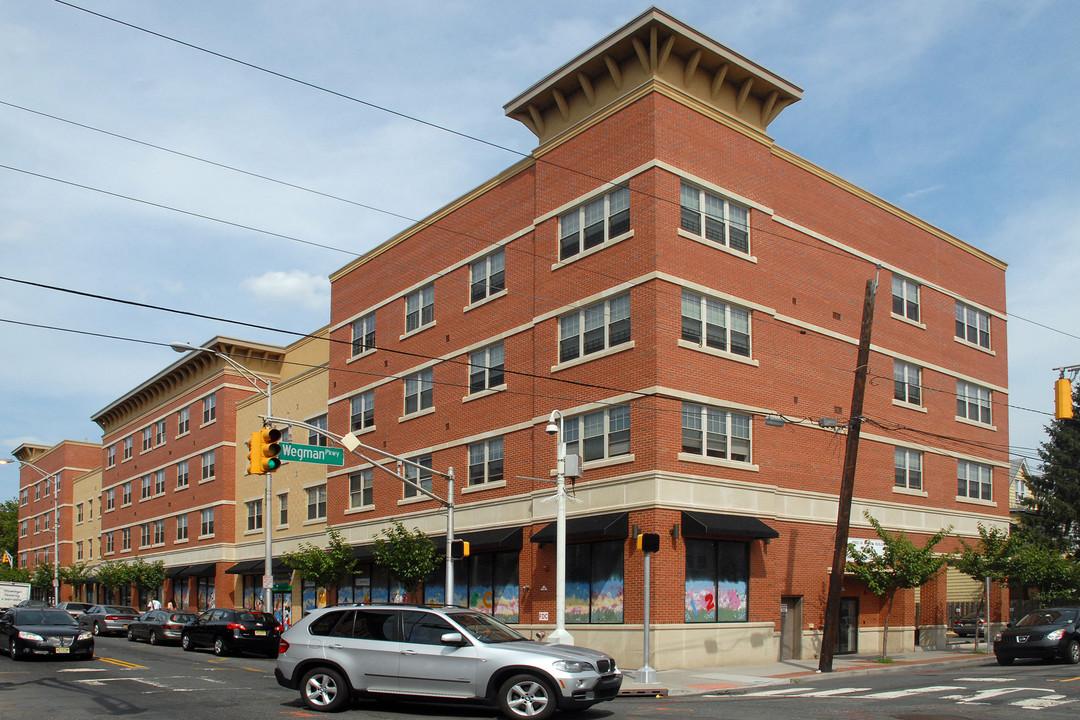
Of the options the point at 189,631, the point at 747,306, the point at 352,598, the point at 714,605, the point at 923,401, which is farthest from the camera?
the point at 352,598

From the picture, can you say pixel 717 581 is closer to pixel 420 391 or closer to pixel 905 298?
pixel 420 391

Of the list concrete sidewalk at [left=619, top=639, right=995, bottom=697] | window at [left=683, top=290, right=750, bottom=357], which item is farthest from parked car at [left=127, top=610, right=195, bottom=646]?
window at [left=683, top=290, right=750, bottom=357]

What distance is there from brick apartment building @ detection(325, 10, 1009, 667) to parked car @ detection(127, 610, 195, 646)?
23.4ft

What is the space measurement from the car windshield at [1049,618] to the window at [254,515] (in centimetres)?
3745

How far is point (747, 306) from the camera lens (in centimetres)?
3019

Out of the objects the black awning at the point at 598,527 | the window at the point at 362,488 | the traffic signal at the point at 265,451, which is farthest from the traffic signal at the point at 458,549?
the window at the point at 362,488

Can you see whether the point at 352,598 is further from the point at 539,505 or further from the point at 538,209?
the point at 538,209

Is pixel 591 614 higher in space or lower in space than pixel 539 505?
lower

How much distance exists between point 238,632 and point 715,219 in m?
19.7

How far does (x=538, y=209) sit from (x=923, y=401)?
1636cm

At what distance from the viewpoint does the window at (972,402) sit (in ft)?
129

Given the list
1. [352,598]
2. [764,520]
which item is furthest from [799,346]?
[352,598]

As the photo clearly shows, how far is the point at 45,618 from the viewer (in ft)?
89.9

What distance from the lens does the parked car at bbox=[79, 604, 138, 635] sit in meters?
44.7
